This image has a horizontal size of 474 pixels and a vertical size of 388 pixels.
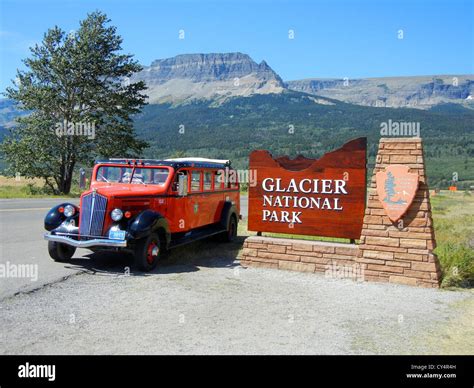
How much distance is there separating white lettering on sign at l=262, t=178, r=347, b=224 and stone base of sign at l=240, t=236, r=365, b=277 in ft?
1.68

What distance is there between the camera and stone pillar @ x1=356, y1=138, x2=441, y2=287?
8.16 meters

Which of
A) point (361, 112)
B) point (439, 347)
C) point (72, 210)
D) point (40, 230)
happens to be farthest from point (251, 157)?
point (361, 112)

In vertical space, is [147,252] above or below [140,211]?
below

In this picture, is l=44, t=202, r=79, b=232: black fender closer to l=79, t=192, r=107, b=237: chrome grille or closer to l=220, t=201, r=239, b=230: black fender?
l=79, t=192, r=107, b=237: chrome grille

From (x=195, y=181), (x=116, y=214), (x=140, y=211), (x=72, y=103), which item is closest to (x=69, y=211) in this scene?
(x=116, y=214)

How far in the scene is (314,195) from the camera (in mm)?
9383

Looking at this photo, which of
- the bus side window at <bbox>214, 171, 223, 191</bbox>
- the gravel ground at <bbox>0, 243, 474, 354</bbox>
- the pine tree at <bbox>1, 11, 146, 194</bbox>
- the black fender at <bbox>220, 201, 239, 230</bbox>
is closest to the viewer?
the gravel ground at <bbox>0, 243, 474, 354</bbox>

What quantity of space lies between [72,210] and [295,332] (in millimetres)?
5564

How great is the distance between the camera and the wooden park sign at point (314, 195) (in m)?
9.02

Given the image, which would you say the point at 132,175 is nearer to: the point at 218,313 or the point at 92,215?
the point at 92,215

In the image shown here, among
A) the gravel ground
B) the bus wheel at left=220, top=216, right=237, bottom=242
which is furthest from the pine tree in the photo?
the gravel ground

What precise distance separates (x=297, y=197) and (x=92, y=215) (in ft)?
12.8
